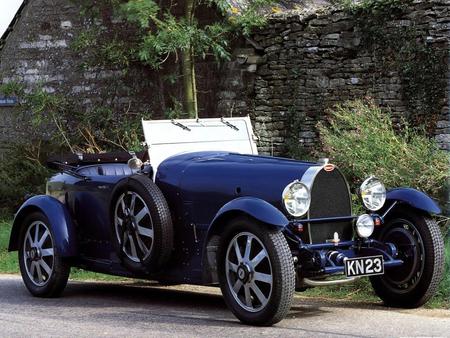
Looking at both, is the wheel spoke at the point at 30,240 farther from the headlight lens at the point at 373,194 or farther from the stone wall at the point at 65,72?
the stone wall at the point at 65,72

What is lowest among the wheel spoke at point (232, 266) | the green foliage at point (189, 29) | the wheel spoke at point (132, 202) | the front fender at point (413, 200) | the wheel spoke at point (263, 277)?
the wheel spoke at point (263, 277)

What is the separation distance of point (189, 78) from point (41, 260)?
28.4ft

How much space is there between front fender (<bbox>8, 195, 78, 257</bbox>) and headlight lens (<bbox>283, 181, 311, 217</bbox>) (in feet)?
8.23

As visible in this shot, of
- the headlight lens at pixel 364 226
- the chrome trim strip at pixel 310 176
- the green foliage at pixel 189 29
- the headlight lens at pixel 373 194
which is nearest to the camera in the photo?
the chrome trim strip at pixel 310 176

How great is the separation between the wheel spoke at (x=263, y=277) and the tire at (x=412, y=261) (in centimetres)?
146

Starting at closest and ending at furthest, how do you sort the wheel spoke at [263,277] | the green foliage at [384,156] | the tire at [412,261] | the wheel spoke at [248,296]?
the wheel spoke at [263,277], the wheel spoke at [248,296], the tire at [412,261], the green foliage at [384,156]

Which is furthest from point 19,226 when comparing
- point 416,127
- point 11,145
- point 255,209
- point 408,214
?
point 11,145

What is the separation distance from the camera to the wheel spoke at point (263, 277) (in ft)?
22.4

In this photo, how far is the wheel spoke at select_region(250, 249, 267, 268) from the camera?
690 cm

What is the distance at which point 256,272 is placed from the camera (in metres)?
6.98

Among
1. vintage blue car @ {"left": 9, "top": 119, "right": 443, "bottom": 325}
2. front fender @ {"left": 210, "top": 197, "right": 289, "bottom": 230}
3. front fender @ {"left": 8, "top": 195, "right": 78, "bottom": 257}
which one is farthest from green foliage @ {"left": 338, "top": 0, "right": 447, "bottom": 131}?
front fender @ {"left": 210, "top": 197, "right": 289, "bottom": 230}

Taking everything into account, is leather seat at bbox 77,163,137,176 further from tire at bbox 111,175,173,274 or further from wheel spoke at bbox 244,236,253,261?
wheel spoke at bbox 244,236,253,261

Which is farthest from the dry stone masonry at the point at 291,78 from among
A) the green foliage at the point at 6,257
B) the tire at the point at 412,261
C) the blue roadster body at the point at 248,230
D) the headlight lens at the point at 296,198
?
the headlight lens at the point at 296,198

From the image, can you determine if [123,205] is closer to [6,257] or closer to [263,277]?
[263,277]
